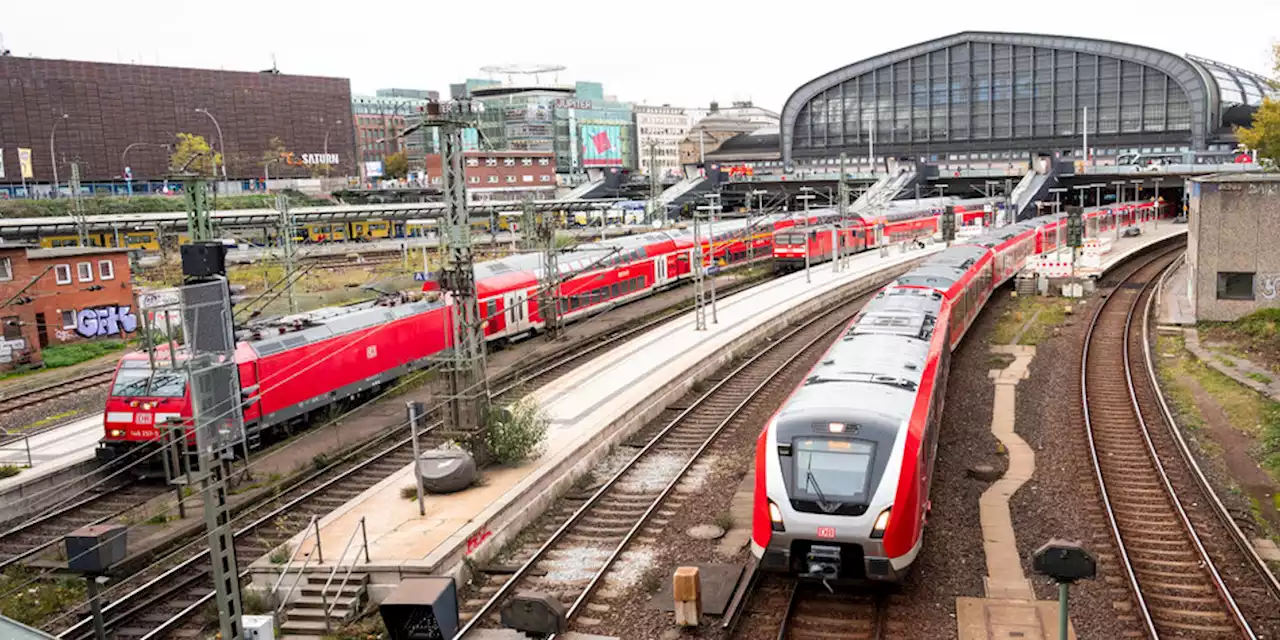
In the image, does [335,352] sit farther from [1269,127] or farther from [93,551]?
[1269,127]

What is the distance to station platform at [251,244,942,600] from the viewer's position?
15.9 metres

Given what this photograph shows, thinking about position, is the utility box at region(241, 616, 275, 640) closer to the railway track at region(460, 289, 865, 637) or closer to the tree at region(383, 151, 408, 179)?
the railway track at region(460, 289, 865, 637)

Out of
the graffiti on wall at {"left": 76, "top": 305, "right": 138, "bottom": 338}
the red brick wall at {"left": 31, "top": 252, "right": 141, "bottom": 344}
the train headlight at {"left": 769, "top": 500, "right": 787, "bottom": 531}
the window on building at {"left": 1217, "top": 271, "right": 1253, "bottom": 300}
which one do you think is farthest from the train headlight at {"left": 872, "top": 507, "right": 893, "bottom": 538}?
the graffiti on wall at {"left": 76, "top": 305, "right": 138, "bottom": 338}

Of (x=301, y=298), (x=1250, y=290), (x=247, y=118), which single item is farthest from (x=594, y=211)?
(x=1250, y=290)

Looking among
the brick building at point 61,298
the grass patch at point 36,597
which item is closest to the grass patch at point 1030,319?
the grass patch at point 36,597

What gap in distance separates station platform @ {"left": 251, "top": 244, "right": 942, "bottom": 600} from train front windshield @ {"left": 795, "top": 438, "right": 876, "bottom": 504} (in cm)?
577

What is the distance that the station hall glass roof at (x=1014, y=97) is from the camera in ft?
332

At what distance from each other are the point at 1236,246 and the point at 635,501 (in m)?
26.7

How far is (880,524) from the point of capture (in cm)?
1302

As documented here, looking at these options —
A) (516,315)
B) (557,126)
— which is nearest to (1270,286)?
(516,315)

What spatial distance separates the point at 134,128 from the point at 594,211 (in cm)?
5819

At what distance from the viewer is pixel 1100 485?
18.3 meters

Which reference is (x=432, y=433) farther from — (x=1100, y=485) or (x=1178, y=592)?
(x=1178, y=592)

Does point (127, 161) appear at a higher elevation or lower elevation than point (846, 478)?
higher
